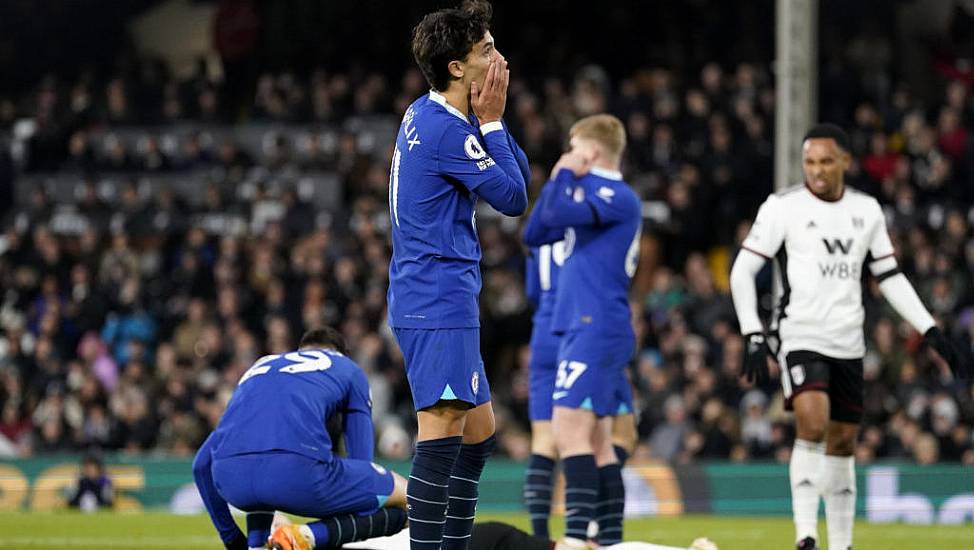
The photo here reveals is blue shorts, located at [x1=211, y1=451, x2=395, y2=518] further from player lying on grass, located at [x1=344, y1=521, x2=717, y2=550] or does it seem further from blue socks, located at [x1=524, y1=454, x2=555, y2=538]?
blue socks, located at [x1=524, y1=454, x2=555, y2=538]

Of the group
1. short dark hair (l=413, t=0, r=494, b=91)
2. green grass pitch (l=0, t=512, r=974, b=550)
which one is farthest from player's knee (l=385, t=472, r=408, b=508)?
green grass pitch (l=0, t=512, r=974, b=550)

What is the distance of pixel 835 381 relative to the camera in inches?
354

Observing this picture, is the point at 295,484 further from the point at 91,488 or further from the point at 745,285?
the point at 91,488

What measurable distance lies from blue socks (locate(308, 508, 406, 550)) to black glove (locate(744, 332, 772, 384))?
6.81ft

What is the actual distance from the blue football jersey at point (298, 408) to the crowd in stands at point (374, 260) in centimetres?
835

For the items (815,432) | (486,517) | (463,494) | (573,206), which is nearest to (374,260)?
(486,517)

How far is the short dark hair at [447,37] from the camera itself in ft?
22.0

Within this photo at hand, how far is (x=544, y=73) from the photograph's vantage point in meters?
23.7

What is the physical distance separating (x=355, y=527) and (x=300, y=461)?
0.44 m

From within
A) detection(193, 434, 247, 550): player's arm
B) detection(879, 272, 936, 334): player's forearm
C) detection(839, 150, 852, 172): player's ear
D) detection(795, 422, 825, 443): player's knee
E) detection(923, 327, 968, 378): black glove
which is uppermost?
detection(839, 150, 852, 172): player's ear

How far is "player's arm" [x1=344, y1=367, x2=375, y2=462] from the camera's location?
810 centimetres

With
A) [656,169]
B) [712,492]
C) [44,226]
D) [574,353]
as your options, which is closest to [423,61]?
[574,353]

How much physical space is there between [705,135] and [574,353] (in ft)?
36.0

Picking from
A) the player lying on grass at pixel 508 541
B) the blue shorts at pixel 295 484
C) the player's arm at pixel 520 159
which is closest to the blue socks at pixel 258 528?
the blue shorts at pixel 295 484
